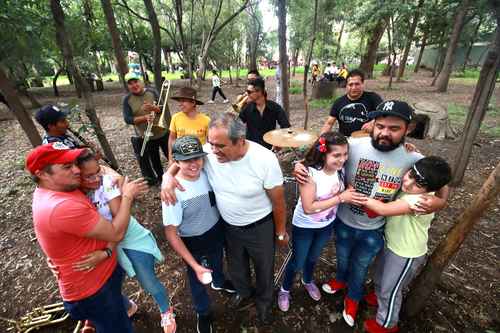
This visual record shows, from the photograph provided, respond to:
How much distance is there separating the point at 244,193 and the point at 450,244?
75.0 inches

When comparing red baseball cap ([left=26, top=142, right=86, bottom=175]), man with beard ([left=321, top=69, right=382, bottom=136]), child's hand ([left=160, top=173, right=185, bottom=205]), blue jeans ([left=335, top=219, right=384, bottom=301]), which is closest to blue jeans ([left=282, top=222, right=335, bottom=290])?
blue jeans ([left=335, top=219, right=384, bottom=301])

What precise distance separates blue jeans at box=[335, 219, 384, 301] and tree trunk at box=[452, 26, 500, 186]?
2.87m

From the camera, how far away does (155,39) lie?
5066 millimetres

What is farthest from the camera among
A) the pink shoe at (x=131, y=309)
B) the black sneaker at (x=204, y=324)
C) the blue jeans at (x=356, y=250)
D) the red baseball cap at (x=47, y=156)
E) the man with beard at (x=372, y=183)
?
the pink shoe at (x=131, y=309)

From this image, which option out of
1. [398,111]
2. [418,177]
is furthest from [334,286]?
[398,111]

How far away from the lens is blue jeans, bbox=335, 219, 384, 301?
2.24m

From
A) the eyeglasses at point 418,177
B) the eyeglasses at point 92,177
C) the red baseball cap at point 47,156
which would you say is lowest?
the eyeglasses at point 418,177

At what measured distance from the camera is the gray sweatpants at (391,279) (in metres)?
2.09

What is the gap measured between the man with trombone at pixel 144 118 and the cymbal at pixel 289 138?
2093mm

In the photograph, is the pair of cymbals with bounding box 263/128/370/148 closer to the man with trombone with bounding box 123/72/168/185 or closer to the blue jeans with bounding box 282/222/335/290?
the blue jeans with bounding box 282/222/335/290

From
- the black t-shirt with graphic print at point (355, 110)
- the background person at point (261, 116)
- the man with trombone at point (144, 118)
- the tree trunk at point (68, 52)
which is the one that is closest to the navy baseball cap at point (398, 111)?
the black t-shirt with graphic print at point (355, 110)

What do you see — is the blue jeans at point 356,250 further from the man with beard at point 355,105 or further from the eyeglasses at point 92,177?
the eyeglasses at point 92,177

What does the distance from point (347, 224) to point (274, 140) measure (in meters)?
1.96

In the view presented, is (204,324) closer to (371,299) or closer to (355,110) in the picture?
(371,299)
